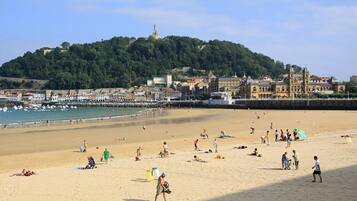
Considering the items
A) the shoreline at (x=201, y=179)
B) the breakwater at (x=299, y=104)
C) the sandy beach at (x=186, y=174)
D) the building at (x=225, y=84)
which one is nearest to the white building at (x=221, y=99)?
the breakwater at (x=299, y=104)

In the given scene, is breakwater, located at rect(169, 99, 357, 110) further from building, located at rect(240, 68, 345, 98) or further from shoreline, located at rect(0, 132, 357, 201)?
shoreline, located at rect(0, 132, 357, 201)

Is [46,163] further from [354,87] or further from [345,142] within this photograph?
[354,87]

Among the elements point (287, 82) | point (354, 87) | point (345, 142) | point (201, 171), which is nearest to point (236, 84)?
point (287, 82)

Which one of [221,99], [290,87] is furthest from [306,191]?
[290,87]

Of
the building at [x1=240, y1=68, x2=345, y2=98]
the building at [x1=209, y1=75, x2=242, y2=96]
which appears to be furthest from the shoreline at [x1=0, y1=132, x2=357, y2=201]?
the building at [x1=209, y1=75, x2=242, y2=96]

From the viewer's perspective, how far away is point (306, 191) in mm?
15492

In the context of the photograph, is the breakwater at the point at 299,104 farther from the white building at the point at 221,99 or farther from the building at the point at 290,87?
the building at the point at 290,87

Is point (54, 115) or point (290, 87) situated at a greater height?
point (290, 87)

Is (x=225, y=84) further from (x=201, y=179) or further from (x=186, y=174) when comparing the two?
(x=201, y=179)

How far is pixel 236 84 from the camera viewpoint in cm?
15250

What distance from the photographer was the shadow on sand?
47.8ft

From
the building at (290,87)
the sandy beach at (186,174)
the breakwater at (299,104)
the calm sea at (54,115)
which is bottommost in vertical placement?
the calm sea at (54,115)

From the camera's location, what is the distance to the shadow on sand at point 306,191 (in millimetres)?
14570

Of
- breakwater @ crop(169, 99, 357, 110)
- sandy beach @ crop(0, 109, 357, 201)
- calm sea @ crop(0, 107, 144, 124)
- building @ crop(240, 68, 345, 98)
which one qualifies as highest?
building @ crop(240, 68, 345, 98)
